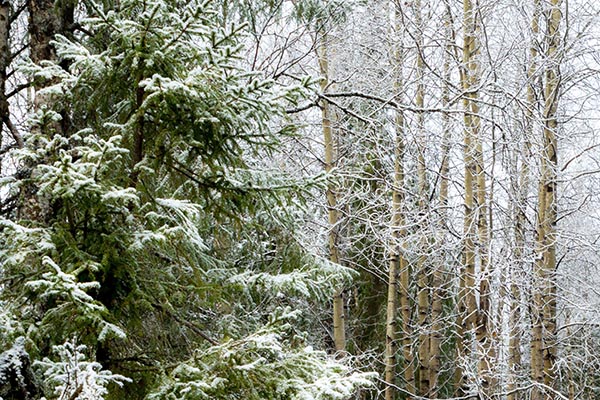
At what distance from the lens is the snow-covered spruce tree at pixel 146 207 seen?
3211 mm

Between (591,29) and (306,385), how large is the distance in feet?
17.6

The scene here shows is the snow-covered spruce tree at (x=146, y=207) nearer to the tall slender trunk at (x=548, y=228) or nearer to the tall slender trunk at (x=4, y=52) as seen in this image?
the tall slender trunk at (x=4, y=52)

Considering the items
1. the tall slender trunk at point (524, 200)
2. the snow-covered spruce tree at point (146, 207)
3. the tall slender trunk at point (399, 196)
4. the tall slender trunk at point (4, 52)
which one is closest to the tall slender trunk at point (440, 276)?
the tall slender trunk at point (399, 196)

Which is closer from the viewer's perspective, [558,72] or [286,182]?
[286,182]

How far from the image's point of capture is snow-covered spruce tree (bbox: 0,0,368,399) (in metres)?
3.21

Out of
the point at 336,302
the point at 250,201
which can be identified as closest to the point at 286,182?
the point at 250,201

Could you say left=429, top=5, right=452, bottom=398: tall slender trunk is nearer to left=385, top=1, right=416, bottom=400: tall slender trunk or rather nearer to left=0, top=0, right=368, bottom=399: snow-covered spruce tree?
left=385, top=1, right=416, bottom=400: tall slender trunk

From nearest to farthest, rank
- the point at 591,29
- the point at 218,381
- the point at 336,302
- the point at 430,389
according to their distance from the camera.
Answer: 1. the point at 218,381
2. the point at 591,29
3. the point at 336,302
4. the point at 430,389

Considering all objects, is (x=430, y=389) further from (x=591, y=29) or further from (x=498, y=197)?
(x=591, y=29)

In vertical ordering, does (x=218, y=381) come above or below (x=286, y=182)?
below

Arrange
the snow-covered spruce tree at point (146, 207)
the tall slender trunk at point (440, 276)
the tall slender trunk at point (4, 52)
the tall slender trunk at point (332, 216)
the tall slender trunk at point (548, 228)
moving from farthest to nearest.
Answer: the tall slender trunk at point (332, 216) → the tall slender trunk at point (440, 276) → the tall slender trunk at point (548, 228) → the tall slender trunk at point (4, 52) → the snow-covered spruce tree at point (146, 207)

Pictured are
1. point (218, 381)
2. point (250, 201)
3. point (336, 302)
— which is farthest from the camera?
point (336, 302)

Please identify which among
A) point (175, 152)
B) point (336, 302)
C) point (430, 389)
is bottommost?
point (430, 389)

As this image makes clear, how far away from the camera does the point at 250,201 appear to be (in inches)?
162
